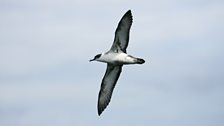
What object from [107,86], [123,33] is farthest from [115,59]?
[107,86]

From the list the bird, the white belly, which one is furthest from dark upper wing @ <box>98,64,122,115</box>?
the white belly

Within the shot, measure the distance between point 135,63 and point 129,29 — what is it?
1583 mm

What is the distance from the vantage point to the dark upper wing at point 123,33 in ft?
102

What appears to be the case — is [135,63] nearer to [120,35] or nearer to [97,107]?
[120,35]

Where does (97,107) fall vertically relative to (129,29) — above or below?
below

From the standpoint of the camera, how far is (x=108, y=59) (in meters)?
32.1

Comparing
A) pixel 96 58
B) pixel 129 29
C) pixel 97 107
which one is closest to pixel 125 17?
pixel 129 29

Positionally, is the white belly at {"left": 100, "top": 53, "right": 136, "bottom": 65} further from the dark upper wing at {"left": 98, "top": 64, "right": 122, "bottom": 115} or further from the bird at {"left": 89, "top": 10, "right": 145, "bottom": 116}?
the dark upper wing at {"left": 98, "top": 64, "right": 122, "bottom": 115}

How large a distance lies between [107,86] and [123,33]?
11.6 feet

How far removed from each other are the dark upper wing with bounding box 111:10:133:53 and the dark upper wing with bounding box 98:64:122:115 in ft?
5.65

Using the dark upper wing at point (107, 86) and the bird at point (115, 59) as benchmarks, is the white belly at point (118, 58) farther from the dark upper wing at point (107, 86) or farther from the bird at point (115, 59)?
the dark upper wing at point (107, 86)

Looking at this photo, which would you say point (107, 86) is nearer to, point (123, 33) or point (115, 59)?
point (115, 59)

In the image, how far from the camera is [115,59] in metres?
31.8

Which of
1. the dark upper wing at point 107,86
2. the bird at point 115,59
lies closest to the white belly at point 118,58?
the bird at point 115,59
